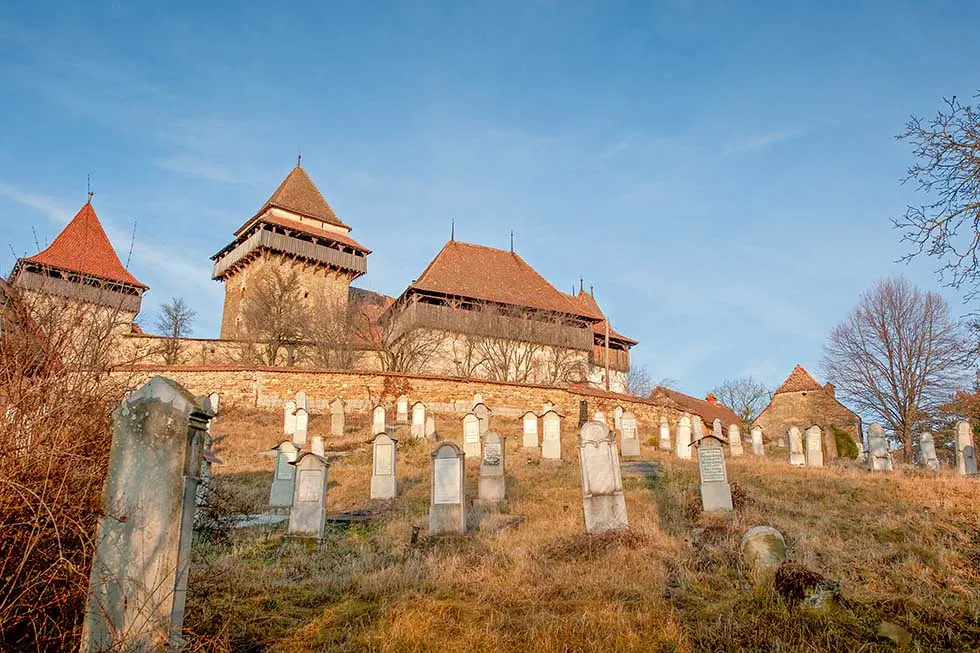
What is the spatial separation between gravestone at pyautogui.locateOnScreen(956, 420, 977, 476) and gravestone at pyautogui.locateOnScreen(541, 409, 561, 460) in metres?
8.44

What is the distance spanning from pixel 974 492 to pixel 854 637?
21.7 feet

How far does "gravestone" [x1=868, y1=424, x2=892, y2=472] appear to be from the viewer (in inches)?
589

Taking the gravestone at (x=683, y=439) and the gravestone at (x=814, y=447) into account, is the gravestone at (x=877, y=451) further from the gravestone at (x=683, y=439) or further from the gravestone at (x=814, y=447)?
the gravestone at (x=683, y=439)

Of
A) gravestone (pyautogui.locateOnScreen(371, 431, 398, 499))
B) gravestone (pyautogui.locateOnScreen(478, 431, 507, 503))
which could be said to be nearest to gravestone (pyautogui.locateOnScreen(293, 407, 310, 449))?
gravestone (pyautogui.locateOnScreen(371, 431, 398, 499))

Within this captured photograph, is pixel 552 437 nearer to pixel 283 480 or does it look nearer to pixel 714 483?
pixel 283 480

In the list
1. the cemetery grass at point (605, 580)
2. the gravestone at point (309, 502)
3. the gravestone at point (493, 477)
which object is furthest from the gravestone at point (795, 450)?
the gravestone at point (309, 502)

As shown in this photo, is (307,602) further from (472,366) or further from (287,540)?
(472,366)

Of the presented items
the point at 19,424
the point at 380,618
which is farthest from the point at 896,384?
the point at 19,424

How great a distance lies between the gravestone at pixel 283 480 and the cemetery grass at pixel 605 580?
2490 millimetres

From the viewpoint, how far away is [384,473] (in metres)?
11.3

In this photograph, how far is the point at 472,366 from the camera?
3234 cm

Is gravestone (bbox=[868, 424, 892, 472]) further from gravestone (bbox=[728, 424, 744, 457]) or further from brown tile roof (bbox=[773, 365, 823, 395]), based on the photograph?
brown tile roof (bbox=[773, 365, 823, 395])

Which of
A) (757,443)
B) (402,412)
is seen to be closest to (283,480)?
(402,412)

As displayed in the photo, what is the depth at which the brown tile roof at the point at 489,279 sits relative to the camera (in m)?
34.1
